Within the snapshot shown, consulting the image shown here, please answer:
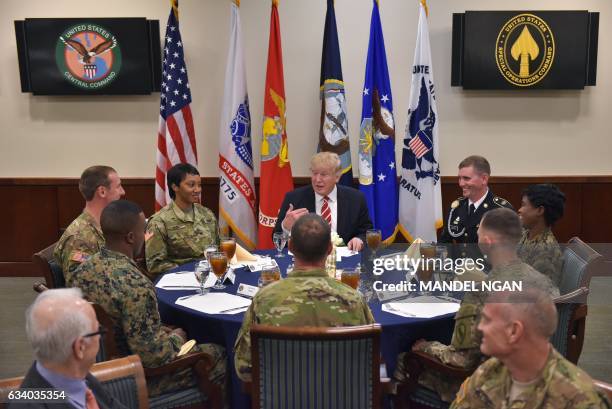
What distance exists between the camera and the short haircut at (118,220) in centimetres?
272

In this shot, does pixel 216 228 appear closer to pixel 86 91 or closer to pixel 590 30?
pixel 86 91

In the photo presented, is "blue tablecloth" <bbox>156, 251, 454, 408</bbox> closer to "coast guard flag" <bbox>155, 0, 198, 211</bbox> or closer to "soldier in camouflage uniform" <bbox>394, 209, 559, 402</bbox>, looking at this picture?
"soldier in camouflage uniform" <bbox>394, 209, 559, 402</bbox>

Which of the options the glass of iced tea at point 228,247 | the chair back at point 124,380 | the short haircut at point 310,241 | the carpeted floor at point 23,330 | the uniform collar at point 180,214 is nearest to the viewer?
the chair back at point 124,380

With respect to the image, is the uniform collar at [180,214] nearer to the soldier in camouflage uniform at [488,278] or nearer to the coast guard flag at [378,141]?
the soldier in camouflage uniform at [488,278]

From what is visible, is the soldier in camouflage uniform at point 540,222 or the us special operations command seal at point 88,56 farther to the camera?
the us special operations command seal at point 88,56

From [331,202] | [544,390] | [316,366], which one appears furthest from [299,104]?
[544,390]

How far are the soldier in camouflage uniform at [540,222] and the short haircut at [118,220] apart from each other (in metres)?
1.92

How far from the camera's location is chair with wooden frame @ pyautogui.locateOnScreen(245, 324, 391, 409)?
2.18 m

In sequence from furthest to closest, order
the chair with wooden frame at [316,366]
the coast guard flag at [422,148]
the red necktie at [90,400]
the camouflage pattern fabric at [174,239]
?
the coast guard flag at [422,148]
the camouflage pattern fabric at [174,239]
the chair with wooden frame at [316,366]
the red necktie at [90,400]

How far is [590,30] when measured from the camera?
5.90 metres

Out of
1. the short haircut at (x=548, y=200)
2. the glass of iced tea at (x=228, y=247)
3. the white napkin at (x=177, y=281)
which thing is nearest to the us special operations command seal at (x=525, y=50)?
the short haircut at (x=548, y=200)

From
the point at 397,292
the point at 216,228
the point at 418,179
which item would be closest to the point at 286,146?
the point at 418,179

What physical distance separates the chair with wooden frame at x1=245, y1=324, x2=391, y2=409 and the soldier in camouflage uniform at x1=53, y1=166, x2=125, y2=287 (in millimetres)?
1381

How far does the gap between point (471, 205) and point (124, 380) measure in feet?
8.56
